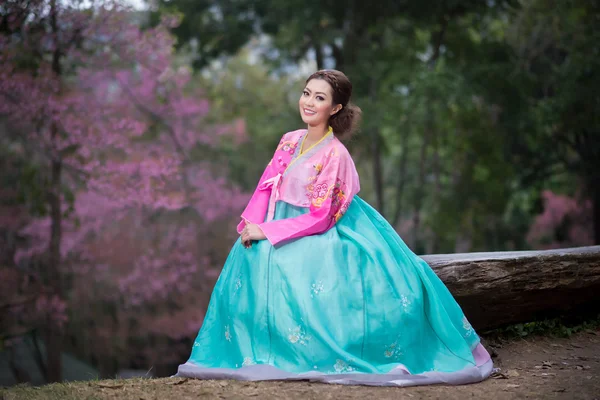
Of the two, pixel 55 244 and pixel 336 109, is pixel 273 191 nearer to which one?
pixel 336 109

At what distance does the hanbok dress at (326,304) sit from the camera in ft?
9.93

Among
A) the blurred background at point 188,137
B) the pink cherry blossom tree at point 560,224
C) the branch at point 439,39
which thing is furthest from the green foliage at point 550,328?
the pink cherry blossom tree at point 560,224

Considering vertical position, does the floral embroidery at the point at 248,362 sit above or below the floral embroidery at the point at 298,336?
below

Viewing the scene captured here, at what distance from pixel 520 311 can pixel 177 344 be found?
6.51 m

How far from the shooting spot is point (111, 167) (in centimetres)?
671

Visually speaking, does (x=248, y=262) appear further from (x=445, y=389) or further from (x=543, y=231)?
(x=543, y=231)

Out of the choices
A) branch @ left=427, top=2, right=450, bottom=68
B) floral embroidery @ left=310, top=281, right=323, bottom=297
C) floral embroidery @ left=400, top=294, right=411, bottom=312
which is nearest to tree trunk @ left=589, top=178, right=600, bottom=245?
branch @ left=427, top=2, right=450, bottom=68

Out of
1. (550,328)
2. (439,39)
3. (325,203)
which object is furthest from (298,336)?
(439,39)

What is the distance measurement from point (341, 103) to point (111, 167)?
12.8 feet

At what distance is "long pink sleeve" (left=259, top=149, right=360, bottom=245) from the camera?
10.5ft

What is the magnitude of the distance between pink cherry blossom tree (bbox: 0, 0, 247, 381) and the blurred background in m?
0.03

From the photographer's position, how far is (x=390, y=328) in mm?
3107

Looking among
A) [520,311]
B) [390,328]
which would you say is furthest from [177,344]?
[390,328]

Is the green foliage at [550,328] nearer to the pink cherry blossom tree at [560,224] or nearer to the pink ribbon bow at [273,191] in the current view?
the pink ribbon bow at [273,191]
